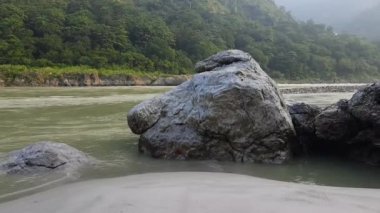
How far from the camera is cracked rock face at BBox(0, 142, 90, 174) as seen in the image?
5.45 m

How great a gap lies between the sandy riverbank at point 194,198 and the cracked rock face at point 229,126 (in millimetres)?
1592

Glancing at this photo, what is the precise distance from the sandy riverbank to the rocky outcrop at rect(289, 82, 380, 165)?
5.34 ft

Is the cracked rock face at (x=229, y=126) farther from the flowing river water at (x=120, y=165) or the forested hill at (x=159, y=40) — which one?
the forested hill at (x=159, y=40)

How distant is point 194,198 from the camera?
394cm

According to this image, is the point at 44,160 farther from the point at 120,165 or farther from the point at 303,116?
the point at 303,116

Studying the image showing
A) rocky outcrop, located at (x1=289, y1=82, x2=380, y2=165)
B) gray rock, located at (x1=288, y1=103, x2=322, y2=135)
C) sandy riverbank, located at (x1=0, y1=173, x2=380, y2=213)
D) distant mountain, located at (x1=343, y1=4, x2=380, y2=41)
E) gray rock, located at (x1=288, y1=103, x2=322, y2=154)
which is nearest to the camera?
sandy riverbank, located at (x1=0, y1=173, x2=380, y2=213)

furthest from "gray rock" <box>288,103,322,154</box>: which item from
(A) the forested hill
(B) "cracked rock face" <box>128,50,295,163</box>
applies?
(A) the forested hill

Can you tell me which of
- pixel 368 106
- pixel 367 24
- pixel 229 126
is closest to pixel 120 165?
pixel 229 126

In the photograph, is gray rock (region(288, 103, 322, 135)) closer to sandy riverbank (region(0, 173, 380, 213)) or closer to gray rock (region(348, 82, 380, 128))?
gray rock (region(348, 82, 380, 128))

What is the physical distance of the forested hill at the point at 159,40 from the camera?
5128 centimetres

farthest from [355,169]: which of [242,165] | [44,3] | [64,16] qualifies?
[44,3]

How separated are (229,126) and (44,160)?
2547mm

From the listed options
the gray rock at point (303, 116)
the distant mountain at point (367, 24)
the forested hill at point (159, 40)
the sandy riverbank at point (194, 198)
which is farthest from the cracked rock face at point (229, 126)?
the distant mountain at point (367, 24)

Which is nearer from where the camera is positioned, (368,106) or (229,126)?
(368,106)
